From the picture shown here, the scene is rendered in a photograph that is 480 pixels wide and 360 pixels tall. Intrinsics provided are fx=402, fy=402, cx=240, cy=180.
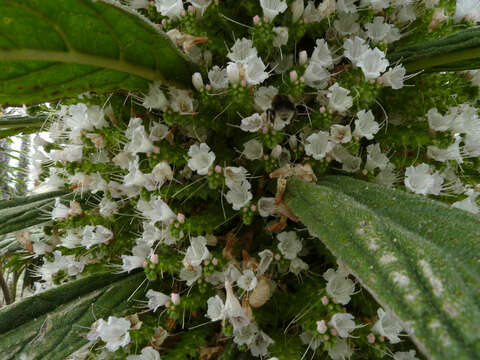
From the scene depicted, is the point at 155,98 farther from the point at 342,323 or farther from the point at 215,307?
the point at 342,323

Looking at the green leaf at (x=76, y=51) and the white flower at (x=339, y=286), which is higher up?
the green leaf at (x=76, y=51)

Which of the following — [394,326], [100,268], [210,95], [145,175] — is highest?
[210,95]

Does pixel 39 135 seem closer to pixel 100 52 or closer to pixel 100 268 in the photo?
pixel 100 268

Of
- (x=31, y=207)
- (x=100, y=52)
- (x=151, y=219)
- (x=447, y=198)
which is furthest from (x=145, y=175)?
(x=447, y=198)

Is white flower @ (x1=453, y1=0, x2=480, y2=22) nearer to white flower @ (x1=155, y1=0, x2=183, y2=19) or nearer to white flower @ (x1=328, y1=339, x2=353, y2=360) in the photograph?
white flower @ (x1=155, y1=0, x2=183, y2=19)

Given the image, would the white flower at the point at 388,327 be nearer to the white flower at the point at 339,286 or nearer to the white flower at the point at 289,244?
the white flower at the point at 339,286

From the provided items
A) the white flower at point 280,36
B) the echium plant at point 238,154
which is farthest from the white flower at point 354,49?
the white flower at point 280,36
